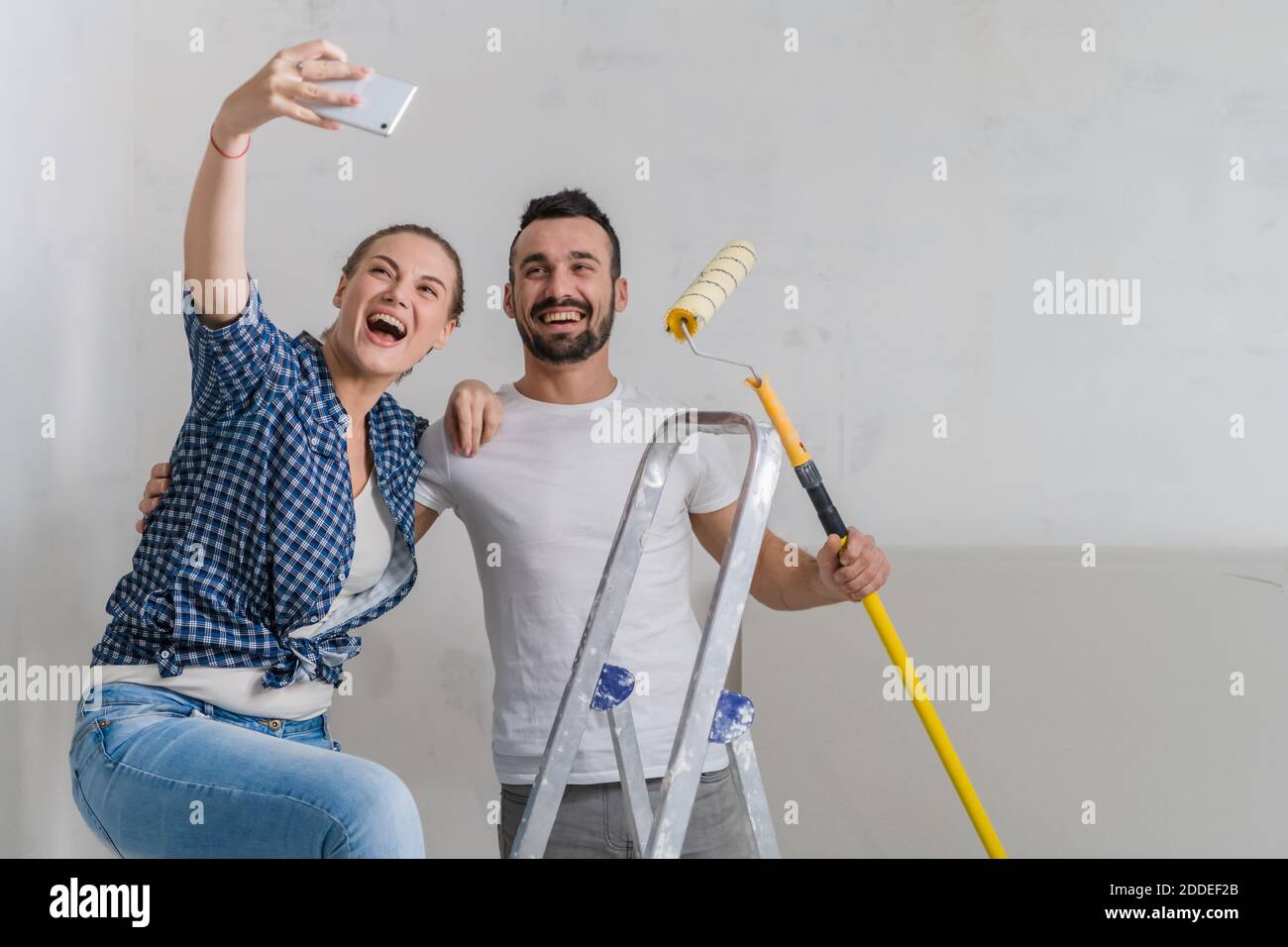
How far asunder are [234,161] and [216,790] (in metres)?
0.59

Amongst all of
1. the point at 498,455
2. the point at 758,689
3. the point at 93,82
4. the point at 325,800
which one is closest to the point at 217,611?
the point at 325,800

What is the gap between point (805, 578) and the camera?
1.52 meters

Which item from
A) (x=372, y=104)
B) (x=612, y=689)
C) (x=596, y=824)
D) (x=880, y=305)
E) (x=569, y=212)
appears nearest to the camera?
(x=372, y=104)

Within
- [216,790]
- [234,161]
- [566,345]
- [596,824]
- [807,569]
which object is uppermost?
[234,161]

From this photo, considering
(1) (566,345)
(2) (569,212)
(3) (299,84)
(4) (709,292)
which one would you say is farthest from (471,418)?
(3) (299,84)

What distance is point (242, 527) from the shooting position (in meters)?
1.17

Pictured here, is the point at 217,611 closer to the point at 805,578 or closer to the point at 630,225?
the point at 805,578

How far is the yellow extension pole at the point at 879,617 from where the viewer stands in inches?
47.5

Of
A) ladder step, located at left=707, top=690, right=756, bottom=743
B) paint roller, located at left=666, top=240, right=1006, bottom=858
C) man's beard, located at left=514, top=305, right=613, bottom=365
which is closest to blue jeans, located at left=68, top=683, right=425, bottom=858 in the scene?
ladder step, located at left=707, top=690, right=756, bottom=743

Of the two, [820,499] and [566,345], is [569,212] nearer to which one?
[566,345]

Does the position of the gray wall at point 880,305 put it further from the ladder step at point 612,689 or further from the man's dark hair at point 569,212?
the ladder step at point 612,689

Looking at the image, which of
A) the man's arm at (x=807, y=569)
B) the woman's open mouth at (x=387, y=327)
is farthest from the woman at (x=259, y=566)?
the man's arm at (x=807, y=569)

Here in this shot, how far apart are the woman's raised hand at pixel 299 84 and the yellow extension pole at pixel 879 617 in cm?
50

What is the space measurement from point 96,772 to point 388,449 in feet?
1.64
